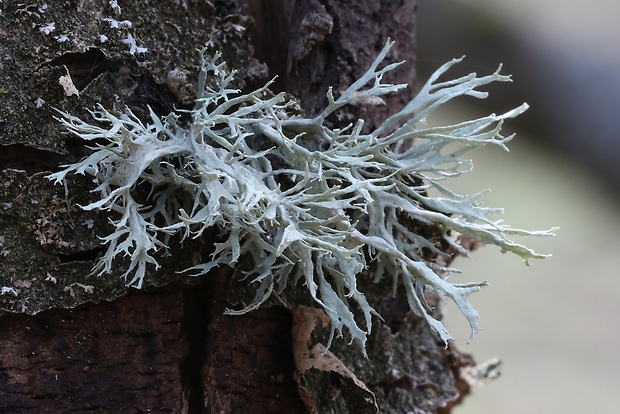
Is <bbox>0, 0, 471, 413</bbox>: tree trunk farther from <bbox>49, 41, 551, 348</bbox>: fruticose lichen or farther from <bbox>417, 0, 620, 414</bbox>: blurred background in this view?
<bbox>417, 0, 620, 414</bbox>: blurred background

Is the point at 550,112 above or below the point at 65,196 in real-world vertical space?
above

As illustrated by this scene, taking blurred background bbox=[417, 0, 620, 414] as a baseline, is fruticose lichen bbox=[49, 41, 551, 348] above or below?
below

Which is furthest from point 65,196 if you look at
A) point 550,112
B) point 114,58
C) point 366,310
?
point 550,112

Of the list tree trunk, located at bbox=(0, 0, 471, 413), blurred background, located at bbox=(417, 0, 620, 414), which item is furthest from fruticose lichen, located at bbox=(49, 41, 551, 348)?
blurred background, located at bbox=(417, 0, 620, 414)


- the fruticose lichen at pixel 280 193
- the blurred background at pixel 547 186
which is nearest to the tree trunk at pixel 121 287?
the fruticose lichen at pixel 280 193

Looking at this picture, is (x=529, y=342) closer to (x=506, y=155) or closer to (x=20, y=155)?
(x=506, y=155)

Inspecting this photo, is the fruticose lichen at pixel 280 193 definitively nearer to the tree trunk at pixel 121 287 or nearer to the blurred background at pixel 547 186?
the tree trunk at pixel 121 287

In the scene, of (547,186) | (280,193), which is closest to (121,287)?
(280,193)
